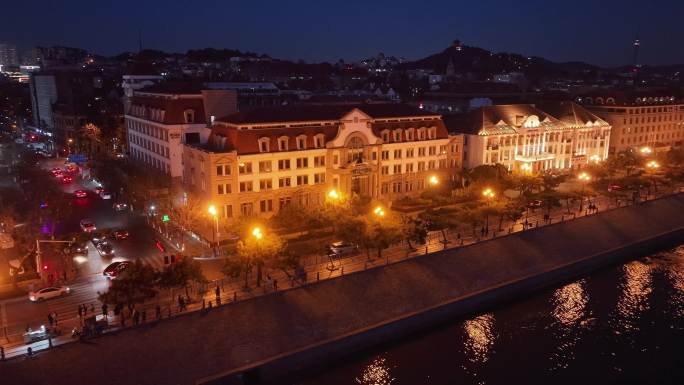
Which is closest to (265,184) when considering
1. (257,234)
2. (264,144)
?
(264,144)

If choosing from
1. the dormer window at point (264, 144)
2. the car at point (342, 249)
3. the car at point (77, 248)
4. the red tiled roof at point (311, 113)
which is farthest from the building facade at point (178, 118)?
the car at point (342, 249)

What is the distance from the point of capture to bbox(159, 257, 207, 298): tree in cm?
3884

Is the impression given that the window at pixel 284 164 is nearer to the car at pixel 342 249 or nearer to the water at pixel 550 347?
the car at pixel 342 249

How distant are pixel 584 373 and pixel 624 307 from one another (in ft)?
43.6

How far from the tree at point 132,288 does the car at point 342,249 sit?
60.6 feet

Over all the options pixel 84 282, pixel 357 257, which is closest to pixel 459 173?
pixel 357 257

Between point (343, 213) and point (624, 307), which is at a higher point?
point (343, 213)

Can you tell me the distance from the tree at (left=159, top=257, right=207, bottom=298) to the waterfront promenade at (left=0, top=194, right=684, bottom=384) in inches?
116

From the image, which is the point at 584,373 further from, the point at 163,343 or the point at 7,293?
the point at 7,293

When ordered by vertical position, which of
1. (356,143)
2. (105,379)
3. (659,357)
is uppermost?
(356,143)

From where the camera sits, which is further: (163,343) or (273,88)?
(273,88)

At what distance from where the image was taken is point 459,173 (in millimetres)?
79688

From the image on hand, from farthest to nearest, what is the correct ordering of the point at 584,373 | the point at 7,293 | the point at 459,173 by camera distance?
the point at 459,173
the point at 7,293
the point at 584,373

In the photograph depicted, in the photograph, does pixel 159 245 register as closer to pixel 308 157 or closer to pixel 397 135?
pixel 308 157
